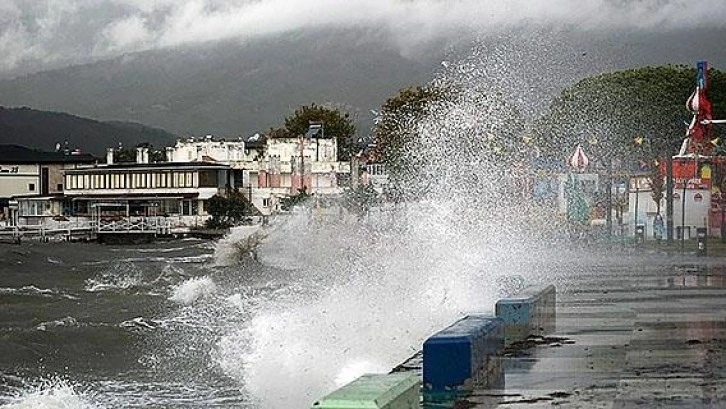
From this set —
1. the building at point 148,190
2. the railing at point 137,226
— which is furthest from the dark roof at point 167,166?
the railing at point 137,226

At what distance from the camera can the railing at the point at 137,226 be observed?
3927 inches

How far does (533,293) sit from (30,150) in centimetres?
13545

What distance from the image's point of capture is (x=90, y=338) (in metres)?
27.6

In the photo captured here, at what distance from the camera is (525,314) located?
47.5 feet

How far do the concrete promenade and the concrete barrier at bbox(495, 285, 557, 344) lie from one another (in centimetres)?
25

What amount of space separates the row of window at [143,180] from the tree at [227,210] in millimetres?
2164

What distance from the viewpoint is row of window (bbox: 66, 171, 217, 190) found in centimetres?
10594

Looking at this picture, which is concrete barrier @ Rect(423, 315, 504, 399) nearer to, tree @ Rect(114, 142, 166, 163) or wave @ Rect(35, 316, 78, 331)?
wave @ Rect(35, 316, 78, 331)

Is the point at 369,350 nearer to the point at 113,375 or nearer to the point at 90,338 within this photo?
the point at 113,375

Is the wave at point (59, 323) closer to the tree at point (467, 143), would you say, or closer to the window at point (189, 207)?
the tree at point (467, 143)

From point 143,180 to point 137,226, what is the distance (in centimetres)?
904

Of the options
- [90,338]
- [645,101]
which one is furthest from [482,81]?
[645,101]

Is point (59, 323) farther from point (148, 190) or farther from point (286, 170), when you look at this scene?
point (286, 170)

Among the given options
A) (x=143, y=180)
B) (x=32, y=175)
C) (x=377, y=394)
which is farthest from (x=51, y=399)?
(x=32, y=175)
